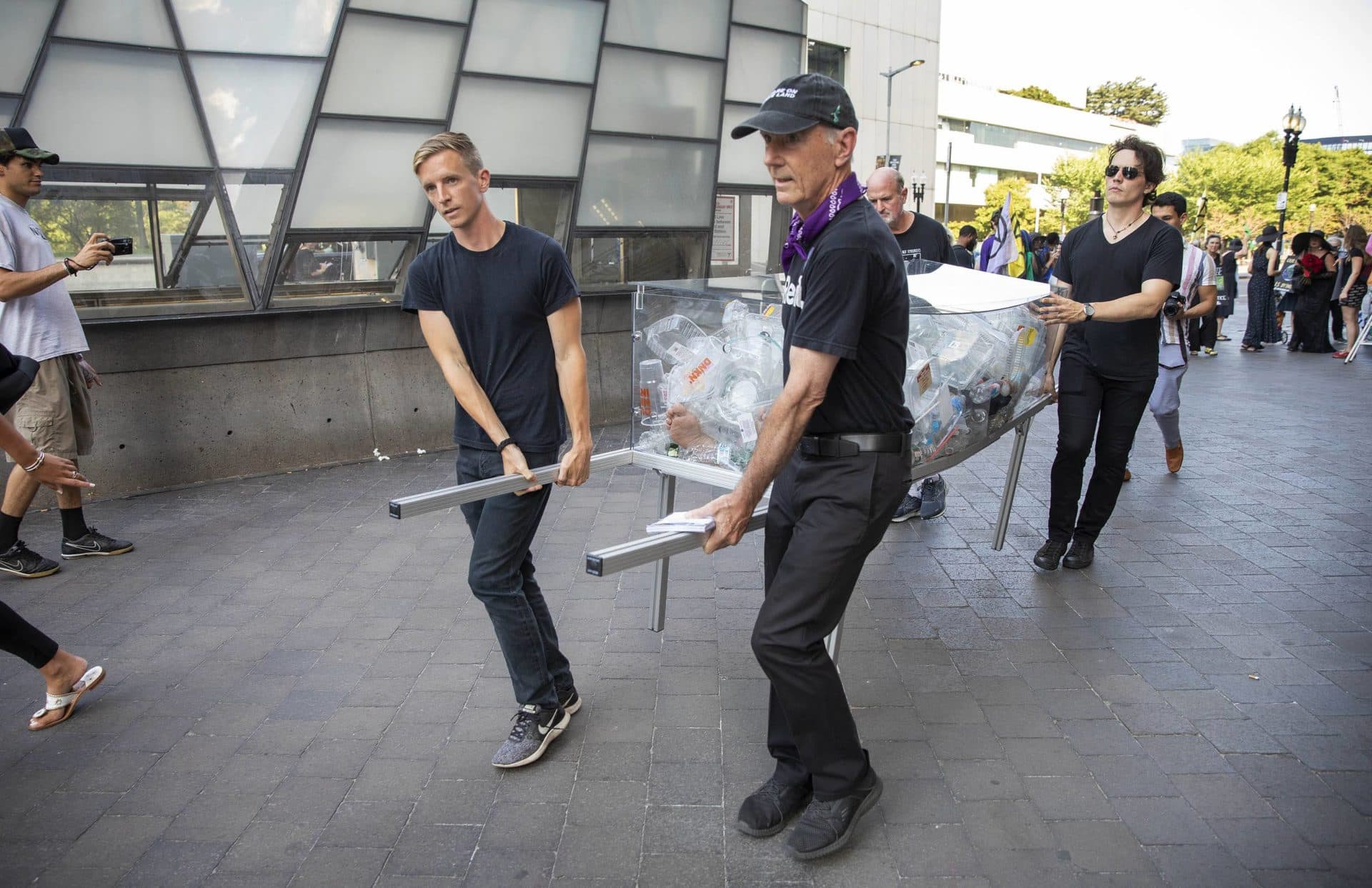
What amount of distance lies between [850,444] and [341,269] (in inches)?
246

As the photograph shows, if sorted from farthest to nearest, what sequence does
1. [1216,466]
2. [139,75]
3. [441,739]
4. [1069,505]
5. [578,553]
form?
[1216,466] → [139,75] → [578,553] → [1069,505] → [441,739]

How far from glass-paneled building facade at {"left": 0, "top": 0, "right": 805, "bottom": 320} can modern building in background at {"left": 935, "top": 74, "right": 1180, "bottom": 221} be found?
56005 millimetres

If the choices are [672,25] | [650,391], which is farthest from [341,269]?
[650,391]

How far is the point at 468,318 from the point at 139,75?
16.5 feet

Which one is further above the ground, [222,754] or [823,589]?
[823,589]

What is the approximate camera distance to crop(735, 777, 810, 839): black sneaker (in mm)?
2844

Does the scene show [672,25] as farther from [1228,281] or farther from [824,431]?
[1228,281]

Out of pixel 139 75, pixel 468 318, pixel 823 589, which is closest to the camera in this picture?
pixel 823 589

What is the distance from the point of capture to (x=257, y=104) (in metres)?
Result: 7.12

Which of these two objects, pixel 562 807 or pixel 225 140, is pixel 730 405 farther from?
pixel 225 140

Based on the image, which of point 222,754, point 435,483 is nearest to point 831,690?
point 222,754

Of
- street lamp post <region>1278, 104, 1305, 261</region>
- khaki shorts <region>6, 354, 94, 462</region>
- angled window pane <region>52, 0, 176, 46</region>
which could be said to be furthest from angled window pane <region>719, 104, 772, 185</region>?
street lamp post <region>1278, 104, 1305, 261</region>

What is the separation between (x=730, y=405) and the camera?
3471 millimetres

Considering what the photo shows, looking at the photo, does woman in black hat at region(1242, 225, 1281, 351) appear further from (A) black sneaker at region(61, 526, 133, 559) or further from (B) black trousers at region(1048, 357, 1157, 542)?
(A) black sneaker at region(61, 526, 133, 559)
